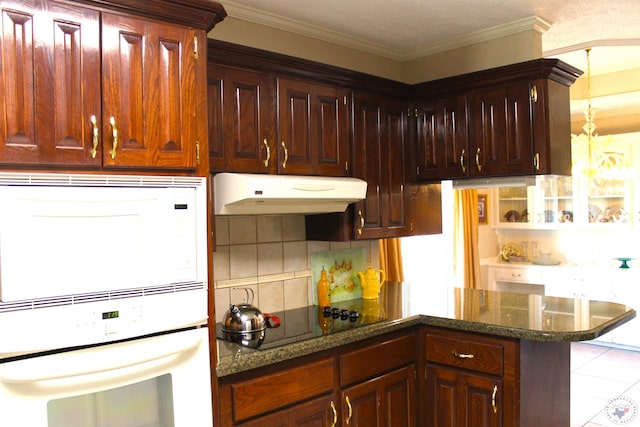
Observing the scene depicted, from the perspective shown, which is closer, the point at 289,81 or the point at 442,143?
the point at 289,81

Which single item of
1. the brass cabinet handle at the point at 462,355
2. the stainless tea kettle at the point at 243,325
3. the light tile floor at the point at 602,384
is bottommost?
the light tile floor at the point at 602,384

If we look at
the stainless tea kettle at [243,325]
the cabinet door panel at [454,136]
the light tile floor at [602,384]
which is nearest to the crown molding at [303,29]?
the cabinet door panel at [454,136]

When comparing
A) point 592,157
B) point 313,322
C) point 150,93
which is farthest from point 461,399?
point 592,157

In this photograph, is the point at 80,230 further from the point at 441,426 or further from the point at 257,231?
the point at 441,426

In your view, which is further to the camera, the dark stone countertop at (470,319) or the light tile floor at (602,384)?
the light tile floor at (602,384)

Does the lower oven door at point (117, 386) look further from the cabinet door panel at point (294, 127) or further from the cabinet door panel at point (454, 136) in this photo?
the cabinet door panel at point (454, 136)

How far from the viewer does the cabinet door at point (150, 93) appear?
1.88 metres

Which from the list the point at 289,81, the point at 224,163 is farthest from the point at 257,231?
the point at 289,81

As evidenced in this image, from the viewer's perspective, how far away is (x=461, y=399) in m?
2.88

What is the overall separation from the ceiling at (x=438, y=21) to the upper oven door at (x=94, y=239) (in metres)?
1.44

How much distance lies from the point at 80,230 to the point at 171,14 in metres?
0.84

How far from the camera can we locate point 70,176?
1.78 m

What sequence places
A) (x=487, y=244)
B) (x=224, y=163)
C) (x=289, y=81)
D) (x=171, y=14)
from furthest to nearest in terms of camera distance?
(x=487, y=244) → (x=289, y=81) → (x=224, y=163) → (x=171, y=14)

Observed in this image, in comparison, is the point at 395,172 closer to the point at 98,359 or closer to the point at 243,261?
the point at 243,261
